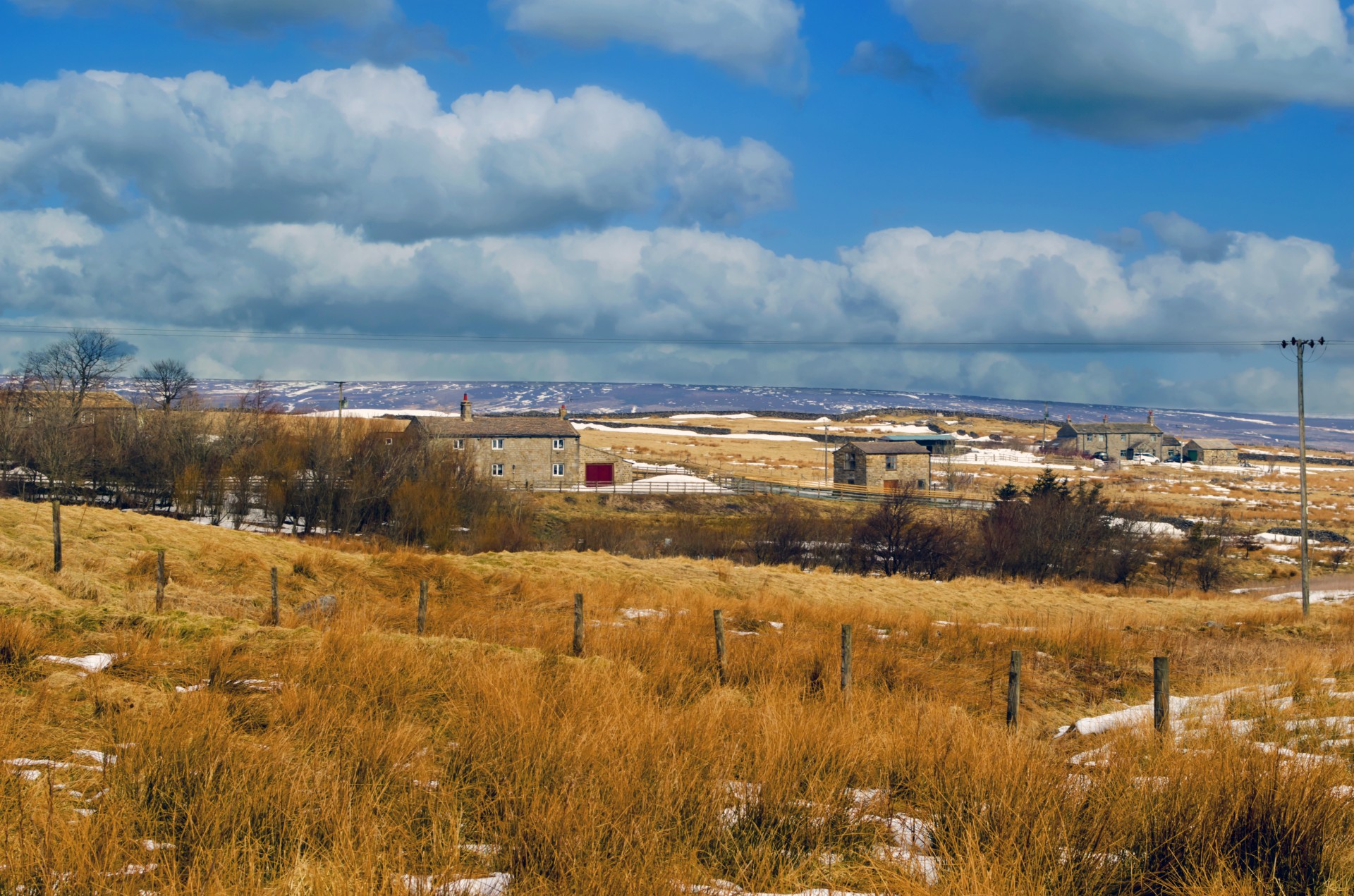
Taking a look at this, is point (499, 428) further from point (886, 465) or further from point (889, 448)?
point (889, 448)

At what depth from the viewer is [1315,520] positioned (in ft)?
240

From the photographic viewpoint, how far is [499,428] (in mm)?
76062

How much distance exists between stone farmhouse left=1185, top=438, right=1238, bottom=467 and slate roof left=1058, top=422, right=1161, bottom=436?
5407mm

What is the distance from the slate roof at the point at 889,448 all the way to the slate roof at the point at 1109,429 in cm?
6928

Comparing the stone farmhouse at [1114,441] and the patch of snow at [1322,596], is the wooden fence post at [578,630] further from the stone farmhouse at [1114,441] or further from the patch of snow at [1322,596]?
the stone farmhouse at [1114,441]

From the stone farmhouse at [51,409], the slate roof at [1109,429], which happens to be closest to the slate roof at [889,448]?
the stone farmhouse at [51,409]

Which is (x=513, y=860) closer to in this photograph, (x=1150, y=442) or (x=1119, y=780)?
(x=1119, y=780)

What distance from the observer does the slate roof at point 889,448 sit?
83.3 metres

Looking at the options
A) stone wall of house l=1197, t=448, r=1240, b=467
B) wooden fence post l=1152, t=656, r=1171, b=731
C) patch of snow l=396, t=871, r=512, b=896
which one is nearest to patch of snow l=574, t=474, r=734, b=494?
wooden fence post l=1152, t=656, r=1171, b=731

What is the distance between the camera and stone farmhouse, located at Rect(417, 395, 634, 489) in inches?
2869

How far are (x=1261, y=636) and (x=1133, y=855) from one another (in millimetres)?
22218

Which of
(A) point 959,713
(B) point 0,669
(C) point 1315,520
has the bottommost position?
(C) point 1315,520

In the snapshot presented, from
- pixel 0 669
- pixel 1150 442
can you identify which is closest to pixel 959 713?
pixel 0 669

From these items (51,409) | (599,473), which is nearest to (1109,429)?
(599,473)
